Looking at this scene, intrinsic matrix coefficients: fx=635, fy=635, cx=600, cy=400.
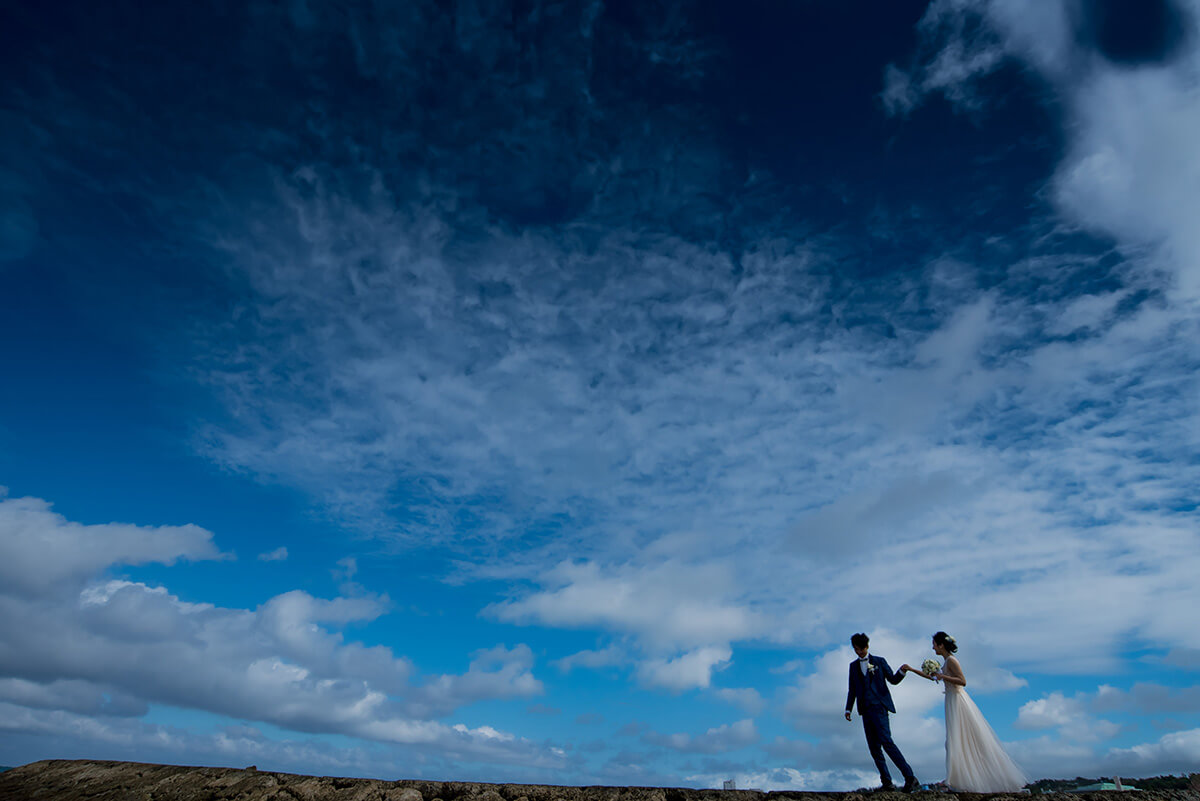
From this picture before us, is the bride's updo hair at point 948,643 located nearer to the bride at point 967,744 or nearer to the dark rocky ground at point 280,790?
the bride at point 967,744

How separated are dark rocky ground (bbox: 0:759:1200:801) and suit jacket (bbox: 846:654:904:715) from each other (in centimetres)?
290

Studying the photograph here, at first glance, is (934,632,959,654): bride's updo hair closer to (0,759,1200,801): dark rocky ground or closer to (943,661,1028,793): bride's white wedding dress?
(943,661,1028,793): bride's white wedding dress

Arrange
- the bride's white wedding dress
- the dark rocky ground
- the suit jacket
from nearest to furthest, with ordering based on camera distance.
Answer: the dark rocky ground → the bride's white wedding dress → the suit jacket

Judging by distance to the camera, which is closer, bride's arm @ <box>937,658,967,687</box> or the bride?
the bride

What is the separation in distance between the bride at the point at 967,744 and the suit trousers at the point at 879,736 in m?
0.95

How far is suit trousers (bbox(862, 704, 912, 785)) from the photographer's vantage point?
11.4m

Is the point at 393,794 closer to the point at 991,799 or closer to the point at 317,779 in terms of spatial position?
the point at 317,779

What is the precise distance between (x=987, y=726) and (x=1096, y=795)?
3.65 metres

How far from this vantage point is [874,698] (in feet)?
38.8

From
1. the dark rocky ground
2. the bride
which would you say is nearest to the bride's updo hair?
the bride

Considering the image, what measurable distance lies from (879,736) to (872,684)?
2.88 ft

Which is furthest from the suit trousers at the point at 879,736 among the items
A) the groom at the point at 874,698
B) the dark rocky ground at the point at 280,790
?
the dark rocky ground at the point at 280,790

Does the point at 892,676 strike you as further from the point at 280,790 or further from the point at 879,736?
the point at 280,790

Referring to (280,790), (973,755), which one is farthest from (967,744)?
(280,790)
